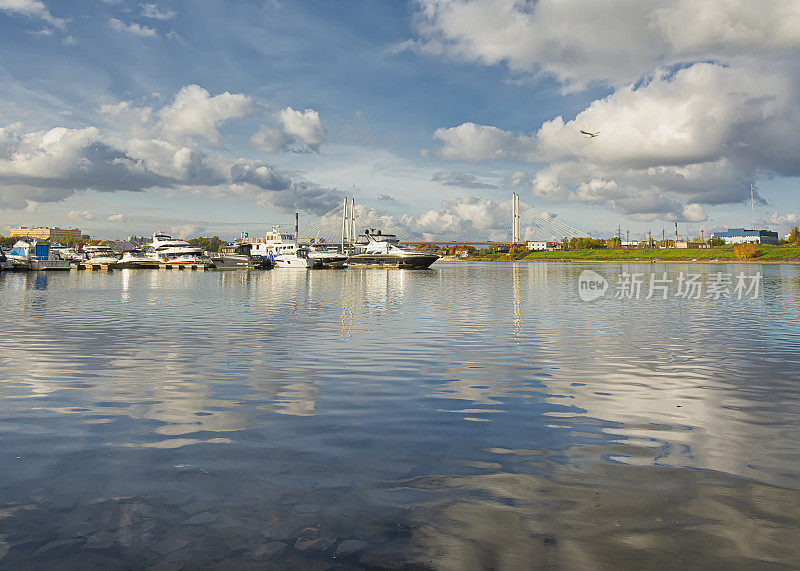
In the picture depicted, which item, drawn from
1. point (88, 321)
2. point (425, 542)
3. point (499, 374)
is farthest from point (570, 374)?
point (88, 321)

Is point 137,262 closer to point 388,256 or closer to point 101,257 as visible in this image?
point 101,257

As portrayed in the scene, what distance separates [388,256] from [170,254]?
44463 mm

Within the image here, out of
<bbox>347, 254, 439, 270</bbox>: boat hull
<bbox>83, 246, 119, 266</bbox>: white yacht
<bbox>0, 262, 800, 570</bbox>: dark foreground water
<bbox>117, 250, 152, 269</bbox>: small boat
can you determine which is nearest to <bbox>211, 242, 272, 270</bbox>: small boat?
<bbox>117, 250, 152, 269</bbox>: small boat

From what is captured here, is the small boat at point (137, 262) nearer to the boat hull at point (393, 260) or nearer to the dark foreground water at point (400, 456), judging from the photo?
the boat hull at point (393, 260)

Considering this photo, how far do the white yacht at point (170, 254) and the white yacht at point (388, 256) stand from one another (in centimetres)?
3212

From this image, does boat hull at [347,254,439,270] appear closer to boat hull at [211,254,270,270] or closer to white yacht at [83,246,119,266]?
boat hull at [211,254,270,270]

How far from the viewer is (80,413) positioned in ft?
34.0

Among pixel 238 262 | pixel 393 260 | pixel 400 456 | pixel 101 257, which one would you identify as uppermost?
pixel 101 257

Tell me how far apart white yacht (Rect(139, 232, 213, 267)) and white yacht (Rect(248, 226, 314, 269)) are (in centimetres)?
1527

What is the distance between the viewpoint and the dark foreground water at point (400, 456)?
5.41 meters

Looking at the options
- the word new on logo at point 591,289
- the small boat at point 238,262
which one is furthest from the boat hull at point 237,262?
the word new on logo at point 591,289

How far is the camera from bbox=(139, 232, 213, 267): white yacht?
4269 inches

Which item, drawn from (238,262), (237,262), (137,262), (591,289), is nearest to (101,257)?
(137,262)

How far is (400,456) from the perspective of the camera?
26.3 ft
